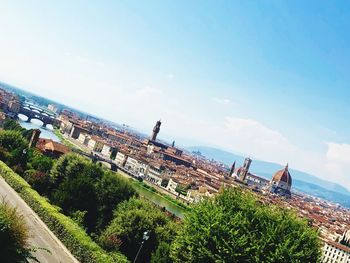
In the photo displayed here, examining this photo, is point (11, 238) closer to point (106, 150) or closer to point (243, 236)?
point (243, 236)

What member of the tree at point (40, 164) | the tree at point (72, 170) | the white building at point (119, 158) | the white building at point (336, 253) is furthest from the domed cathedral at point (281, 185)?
the tree at point (72, 170)

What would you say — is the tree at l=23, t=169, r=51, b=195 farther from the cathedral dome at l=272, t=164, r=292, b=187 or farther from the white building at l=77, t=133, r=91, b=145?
the cathedral dome at l=272, t=164, r=292, b=187

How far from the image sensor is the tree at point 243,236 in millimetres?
18500

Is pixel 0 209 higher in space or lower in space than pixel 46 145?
higher

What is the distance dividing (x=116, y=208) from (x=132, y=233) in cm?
575

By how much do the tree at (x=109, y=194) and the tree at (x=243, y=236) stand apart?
938 cm

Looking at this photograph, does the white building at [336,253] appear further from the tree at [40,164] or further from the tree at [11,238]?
the tree at [11,238]

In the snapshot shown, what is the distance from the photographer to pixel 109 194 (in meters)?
30.5

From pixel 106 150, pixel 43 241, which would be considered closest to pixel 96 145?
pixel 106 150

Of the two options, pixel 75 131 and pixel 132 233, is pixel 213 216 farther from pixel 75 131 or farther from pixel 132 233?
pixel 75 131

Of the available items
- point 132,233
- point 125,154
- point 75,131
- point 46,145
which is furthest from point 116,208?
point 75,131

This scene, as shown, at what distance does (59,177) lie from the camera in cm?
3341

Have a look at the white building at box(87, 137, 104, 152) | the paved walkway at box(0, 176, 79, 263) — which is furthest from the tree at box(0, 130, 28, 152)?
the white building at box(87, 137, 104, 152)

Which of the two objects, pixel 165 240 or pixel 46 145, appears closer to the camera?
pixel 165 240
